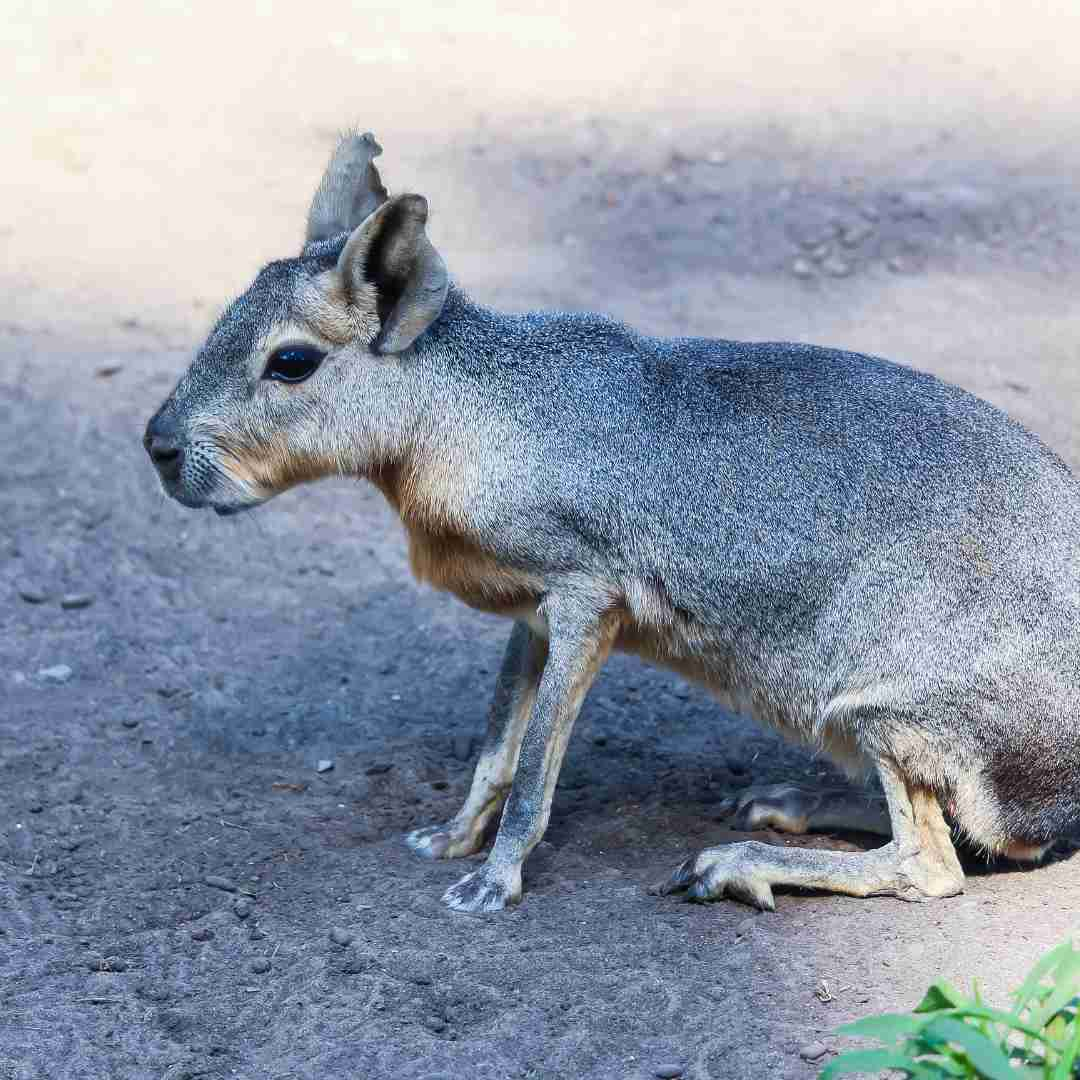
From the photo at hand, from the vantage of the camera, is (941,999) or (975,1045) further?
(941,999)

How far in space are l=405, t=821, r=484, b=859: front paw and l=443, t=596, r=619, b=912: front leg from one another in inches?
11.7

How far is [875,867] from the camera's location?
4.50 metres

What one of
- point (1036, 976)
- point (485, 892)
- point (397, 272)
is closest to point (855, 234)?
point (397, 272)

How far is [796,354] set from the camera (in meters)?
4.78

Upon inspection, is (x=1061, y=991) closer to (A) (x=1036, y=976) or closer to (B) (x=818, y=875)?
(A) (x=1036, y=976)

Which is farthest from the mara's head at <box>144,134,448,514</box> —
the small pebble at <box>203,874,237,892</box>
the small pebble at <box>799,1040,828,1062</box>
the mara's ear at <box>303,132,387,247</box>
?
the small pebble at <box>799,1040,828,1062</box>

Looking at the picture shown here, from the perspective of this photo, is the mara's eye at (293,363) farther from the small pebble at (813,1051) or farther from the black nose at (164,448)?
the small pebble at (813,1051)

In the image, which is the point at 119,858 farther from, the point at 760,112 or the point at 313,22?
the point at 313,22

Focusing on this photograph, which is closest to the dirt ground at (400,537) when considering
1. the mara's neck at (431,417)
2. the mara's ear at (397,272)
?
the mara's neck at (431,417)

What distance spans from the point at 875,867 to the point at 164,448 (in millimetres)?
2326

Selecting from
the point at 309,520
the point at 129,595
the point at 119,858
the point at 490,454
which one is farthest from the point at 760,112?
the point at 119,858

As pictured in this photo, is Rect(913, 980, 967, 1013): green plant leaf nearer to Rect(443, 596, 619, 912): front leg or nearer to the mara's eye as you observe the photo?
Rect(443, 596, 619, 912): front leg

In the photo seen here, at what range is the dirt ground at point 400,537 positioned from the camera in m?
4.11

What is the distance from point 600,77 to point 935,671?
7260 millimetres
